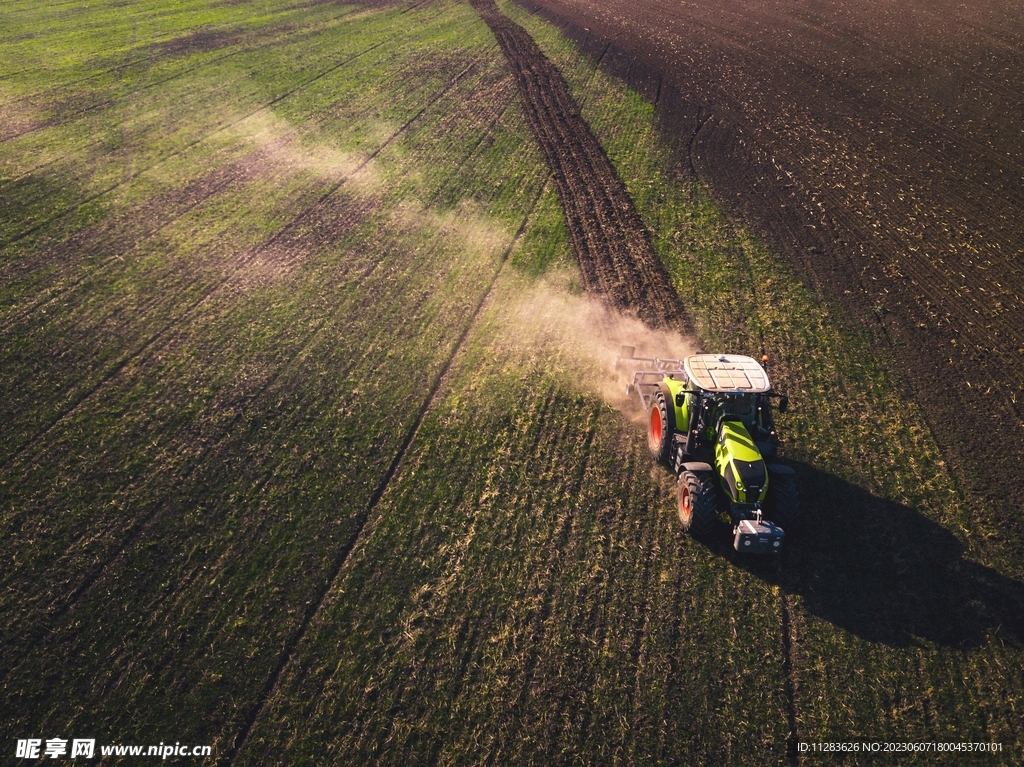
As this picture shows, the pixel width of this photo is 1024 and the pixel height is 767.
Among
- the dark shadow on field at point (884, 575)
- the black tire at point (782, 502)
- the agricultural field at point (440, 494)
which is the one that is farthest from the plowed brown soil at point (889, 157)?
the black tire at point (782, 502)

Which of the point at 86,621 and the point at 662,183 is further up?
the point at 662,183

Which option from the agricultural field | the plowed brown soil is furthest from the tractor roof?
the plowed brown soil

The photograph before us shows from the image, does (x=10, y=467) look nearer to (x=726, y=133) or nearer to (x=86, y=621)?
(x=86, y=621)

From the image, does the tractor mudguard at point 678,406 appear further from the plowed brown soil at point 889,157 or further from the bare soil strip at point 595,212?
the plowed brown soil at point 889,157

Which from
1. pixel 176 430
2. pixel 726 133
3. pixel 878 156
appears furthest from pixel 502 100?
pixel 176 430

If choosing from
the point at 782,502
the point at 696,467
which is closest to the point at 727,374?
the point at 696,467

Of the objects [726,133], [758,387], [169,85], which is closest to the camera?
[758,387]

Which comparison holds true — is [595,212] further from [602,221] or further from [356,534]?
[356,534]
